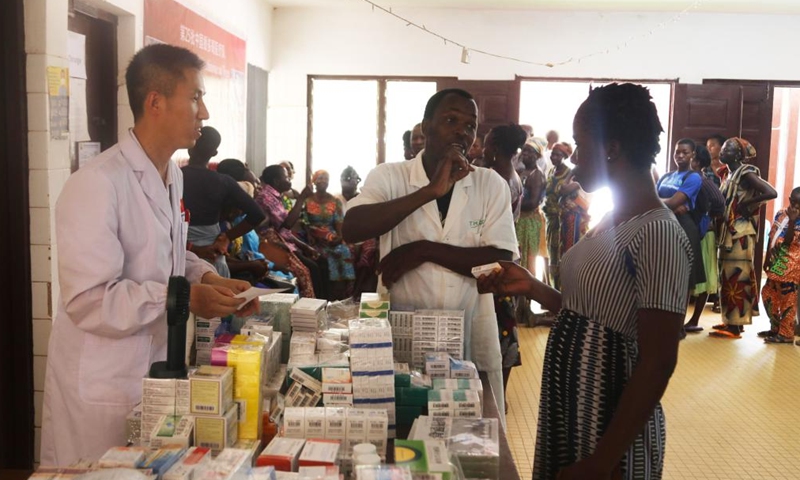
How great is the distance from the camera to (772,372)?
554 cm

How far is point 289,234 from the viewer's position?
630 cm

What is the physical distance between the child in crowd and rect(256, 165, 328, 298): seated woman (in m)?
3.88

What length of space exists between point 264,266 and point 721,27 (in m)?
6.68

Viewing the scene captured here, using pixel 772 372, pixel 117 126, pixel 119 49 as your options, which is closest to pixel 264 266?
pixel 117 126

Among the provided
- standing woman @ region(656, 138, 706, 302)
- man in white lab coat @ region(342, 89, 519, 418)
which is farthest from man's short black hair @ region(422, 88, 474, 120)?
standing woman @ region(656, 138, 706, 302)

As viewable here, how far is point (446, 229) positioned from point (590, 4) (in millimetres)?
6990

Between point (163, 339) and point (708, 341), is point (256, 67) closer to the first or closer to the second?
point (708, 341)

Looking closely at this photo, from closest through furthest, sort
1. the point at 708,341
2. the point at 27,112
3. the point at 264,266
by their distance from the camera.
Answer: the point at 27,112 → the point at 264,266 → the point at 708,341

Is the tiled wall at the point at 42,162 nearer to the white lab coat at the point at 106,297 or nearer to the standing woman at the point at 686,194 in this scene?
the white lab coat at the point at 106,297

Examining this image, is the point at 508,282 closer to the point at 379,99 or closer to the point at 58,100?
the point at 58,100

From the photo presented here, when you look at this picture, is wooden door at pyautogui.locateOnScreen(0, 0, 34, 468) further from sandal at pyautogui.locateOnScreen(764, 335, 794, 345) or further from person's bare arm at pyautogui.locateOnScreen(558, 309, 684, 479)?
sandal at pyautogui.locateOnScreen(764, 335, 794, 345)

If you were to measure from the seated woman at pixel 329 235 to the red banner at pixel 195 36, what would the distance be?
1348 mm

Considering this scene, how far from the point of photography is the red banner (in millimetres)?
4812

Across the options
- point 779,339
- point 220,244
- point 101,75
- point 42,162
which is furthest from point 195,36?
point 779,339
